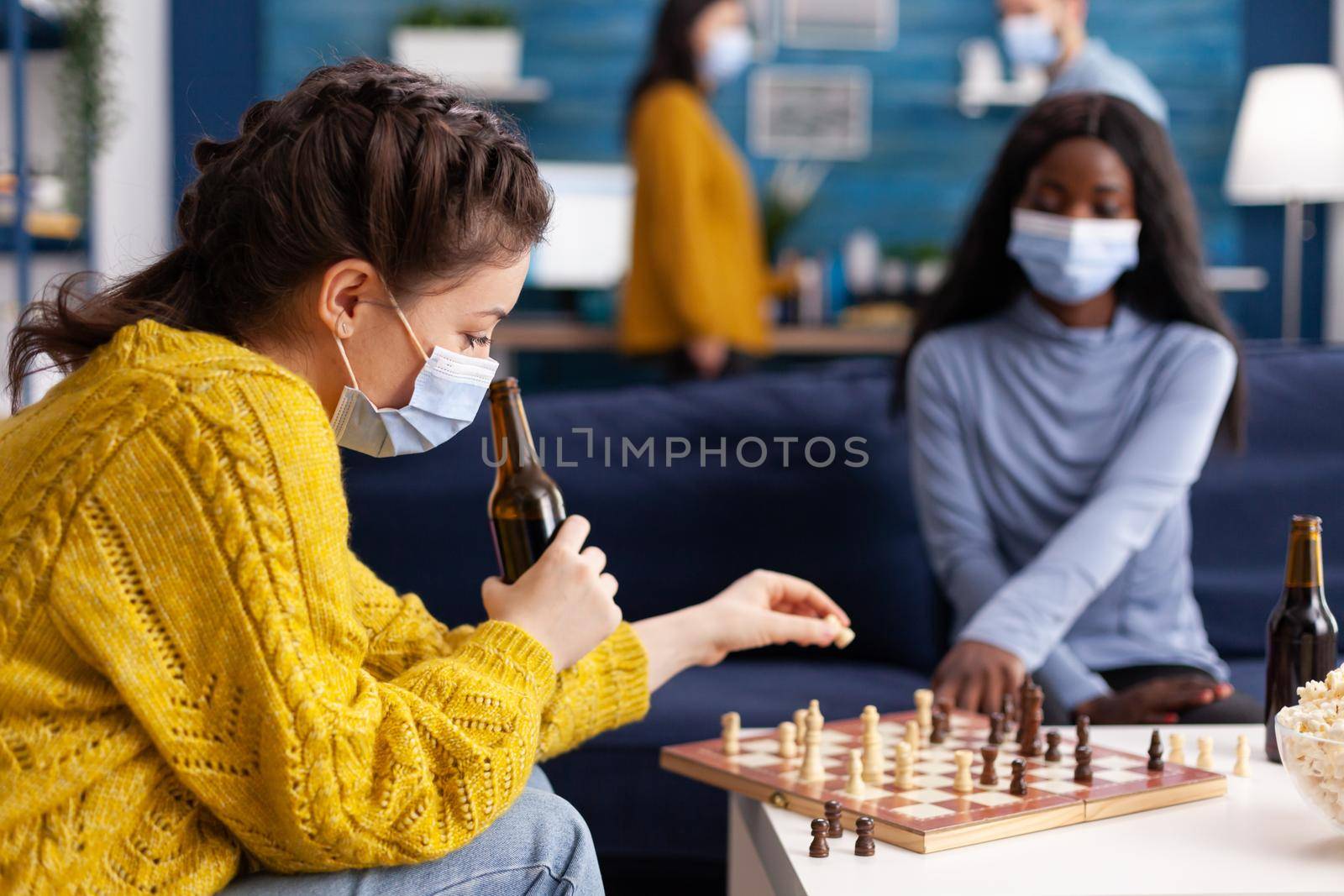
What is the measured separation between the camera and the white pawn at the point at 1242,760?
1228 millimetres

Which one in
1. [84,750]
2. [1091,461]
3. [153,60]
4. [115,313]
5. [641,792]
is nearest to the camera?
[84,750]

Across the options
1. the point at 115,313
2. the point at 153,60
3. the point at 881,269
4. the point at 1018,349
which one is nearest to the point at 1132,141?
the point at 1018,349

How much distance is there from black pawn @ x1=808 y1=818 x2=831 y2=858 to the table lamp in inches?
162

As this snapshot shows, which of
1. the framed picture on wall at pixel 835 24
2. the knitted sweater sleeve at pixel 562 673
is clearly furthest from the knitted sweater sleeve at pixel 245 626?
the framed picture on wall at pixel 835 24

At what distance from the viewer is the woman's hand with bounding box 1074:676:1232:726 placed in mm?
1558

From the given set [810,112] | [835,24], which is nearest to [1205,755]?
[810,112]

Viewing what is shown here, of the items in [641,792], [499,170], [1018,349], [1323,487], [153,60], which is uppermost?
[153,60]

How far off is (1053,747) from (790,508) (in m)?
1.01

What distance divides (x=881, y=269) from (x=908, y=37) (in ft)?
3.18

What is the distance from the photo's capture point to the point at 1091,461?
6.44 feet

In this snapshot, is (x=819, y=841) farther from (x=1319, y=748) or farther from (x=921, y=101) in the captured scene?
(x=921, y=101)

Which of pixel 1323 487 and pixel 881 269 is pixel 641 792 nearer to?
pixel 1323 487

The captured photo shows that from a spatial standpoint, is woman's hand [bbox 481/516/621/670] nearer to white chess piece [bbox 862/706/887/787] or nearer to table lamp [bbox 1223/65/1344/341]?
white chess piece [bbox 862/706/887/787]

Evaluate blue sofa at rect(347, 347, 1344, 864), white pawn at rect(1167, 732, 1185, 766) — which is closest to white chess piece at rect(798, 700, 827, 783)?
white pawn at rect(1167, 732, 1185, 766)
